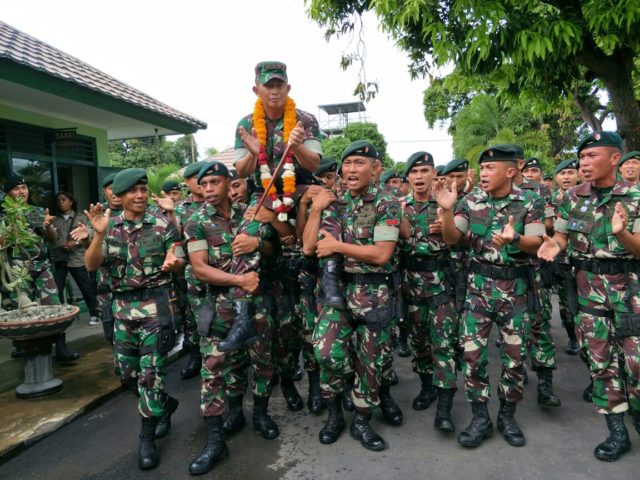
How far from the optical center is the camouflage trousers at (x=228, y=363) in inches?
139

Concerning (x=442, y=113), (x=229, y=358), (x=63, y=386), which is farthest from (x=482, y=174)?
(x=442, y=113)

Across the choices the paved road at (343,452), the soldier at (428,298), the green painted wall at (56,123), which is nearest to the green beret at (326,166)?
the soldier at (428,298)

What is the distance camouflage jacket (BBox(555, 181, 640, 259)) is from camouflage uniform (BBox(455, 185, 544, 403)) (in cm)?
30

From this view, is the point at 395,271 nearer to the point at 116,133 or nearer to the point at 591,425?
the point at 591,425

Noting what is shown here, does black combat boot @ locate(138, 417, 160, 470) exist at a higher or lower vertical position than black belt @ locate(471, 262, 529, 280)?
lower

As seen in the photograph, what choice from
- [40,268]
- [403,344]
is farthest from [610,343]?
[40,268]

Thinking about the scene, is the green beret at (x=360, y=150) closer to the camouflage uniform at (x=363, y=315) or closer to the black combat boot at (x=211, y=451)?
the camouflage uniform at (x=363, y=315)

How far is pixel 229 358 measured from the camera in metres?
3.68

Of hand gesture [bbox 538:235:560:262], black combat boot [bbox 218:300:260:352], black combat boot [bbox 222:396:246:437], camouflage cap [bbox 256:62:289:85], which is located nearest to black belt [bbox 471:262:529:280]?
hand gesture [bbox 538:235:560:262]

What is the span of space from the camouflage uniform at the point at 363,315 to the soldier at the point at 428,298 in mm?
385

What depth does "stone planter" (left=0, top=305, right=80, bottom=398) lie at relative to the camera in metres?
4.53

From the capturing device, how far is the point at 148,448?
353 cm

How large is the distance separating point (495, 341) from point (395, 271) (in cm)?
334

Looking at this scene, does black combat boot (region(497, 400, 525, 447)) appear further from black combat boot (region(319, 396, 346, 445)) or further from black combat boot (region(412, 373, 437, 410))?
black combat boot (region(319, 396, 346, 445))
